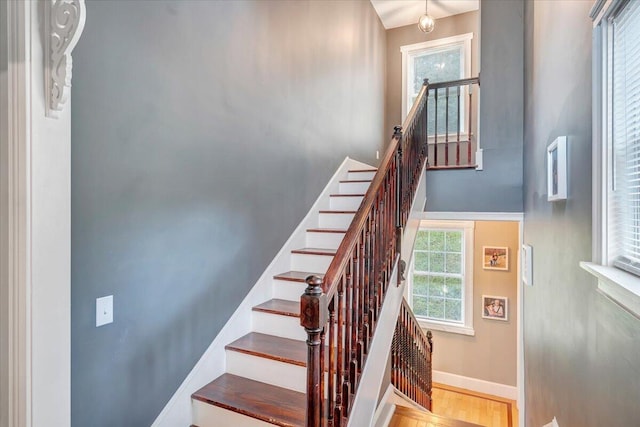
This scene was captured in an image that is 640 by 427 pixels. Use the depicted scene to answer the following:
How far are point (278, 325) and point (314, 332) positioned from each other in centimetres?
113

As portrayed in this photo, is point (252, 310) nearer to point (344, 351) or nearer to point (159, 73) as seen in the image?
point (344, 351)

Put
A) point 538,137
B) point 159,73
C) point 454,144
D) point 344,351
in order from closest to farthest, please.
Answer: point 344,351 → point 159,73 → point 538,137 → point 454,144

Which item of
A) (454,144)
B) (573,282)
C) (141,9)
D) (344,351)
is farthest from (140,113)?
(454,144)

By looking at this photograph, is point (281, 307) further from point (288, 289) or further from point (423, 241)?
point (423, 241)

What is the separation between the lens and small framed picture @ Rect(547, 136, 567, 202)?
5.57ft

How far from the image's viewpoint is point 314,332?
1372 millimetres

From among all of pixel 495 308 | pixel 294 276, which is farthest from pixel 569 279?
pixel 495 308

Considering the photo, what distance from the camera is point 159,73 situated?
73.5 inches

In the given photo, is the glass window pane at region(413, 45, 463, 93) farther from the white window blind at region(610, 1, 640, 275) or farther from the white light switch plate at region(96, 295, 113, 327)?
the white light switch plate at region(96, 295, 113, 327)

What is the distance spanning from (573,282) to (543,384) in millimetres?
972

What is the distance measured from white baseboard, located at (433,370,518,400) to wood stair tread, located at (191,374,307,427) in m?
4.29

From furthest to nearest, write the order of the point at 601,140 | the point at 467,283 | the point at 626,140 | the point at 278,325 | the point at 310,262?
the point at 467,283 → the point at 310,262 → the point at 278,325 → the point at 601,140 → the point at 626,140

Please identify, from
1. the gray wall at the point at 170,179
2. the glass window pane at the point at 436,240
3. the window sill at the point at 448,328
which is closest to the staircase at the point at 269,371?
the gray wall at the point at 170,179

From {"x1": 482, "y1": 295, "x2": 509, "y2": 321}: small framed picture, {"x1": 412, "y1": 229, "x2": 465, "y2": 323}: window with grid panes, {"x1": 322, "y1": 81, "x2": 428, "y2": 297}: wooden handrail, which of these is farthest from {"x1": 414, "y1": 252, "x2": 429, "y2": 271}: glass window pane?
{"x1": 322, "y1": 81, "x2": 428, "y2": 297}: wooden handrail
